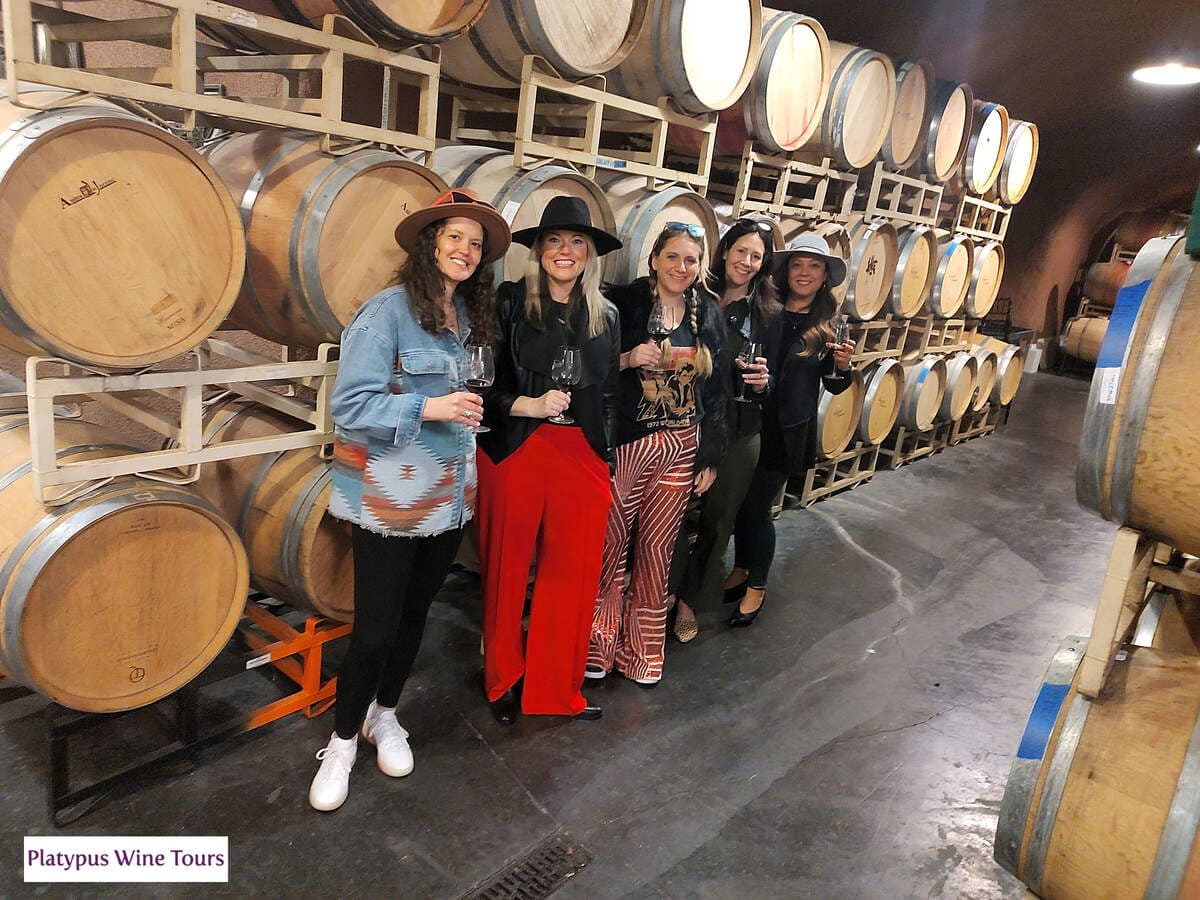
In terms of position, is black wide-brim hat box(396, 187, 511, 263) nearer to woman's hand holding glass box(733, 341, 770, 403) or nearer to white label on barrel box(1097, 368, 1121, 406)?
woman's hand holding glass box(733, 341, 770, 403)

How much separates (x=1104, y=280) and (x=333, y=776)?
14.3m

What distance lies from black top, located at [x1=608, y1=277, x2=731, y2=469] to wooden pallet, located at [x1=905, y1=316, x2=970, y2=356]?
3.94 meters

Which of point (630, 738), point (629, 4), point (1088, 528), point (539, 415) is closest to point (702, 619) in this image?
point (630, 738)

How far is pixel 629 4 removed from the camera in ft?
10.9

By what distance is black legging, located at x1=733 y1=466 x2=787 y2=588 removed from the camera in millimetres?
3969

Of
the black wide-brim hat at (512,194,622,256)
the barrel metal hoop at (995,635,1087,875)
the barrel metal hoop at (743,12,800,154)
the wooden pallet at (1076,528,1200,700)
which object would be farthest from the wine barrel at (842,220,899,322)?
the barrel metal hoop at (995,635,1087,875)

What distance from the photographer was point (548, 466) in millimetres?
2801

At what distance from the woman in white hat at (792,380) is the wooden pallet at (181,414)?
2.07m

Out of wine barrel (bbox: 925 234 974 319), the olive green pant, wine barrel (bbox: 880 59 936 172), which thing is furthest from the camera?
wine barrel (bbox: 925 234 974 319)

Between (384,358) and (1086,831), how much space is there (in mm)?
1960

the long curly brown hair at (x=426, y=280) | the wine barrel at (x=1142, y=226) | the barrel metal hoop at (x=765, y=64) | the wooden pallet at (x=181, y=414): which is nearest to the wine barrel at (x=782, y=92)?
the barrel metal hoop at (x=765, y=64)

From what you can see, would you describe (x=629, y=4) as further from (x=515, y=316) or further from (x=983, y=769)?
(x=983, y=769)

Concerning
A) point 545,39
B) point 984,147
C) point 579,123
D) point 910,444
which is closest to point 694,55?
point 579,123

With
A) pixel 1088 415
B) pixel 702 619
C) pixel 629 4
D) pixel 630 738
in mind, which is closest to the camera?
pixel 1088 415
